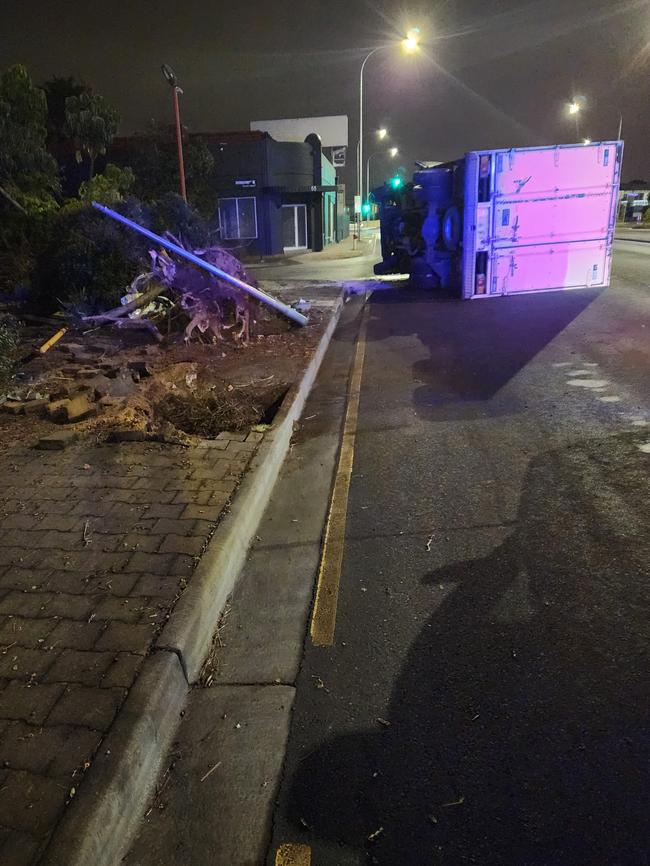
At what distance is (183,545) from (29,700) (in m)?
1.31

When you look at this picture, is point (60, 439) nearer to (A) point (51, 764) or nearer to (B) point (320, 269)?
(A) point (51, 764)

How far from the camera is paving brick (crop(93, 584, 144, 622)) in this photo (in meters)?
3.15

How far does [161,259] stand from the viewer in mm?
11148

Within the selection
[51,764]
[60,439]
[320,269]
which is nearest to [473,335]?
[60,439]

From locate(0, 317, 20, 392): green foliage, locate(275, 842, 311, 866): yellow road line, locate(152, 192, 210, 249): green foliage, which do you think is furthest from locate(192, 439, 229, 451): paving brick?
locate(152, 192, 210, 249): green foliage

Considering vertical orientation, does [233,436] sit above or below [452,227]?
below

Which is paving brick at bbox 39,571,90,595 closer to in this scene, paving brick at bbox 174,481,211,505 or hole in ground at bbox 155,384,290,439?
paving brick at bbox 174,481,211,505

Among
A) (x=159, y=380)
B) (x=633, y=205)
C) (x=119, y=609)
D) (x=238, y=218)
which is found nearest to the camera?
(x=119, y=609)

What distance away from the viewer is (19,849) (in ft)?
6.60

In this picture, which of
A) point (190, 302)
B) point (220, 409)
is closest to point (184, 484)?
point (220, 409)

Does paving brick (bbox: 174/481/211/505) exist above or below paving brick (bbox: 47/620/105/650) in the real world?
above

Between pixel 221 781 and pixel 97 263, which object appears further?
pixel 97 263

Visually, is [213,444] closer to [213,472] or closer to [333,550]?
[213,472]

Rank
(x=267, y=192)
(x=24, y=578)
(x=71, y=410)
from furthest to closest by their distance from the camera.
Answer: (x=267, y=192), (x=71, y=410), (x=24, y=578)
